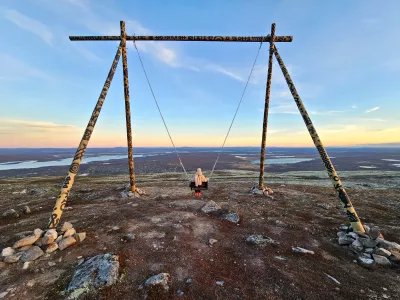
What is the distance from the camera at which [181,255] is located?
529cm

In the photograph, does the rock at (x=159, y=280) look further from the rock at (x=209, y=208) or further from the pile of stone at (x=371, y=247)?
the pile of stone at (x=371, y=247)

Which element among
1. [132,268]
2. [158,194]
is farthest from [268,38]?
[132,268]

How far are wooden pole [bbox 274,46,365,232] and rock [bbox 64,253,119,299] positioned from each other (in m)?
6.82

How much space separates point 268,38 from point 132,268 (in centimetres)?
1024

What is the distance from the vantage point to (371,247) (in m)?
5.75

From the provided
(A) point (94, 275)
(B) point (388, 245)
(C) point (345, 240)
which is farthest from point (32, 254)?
(B) point (388, 245)

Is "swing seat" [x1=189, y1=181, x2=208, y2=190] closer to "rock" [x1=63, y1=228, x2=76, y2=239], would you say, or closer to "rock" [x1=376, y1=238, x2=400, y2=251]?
"rock" [x1=63, y1=228, x2=76, y2=239]

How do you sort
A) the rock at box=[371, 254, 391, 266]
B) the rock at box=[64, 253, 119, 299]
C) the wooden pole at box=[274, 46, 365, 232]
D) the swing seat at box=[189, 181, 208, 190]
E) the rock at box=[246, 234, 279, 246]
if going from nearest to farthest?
1. the rock at box=[64, 253, 119, 299]
2. the rock at box=[371, 254, 391, 266]
3. the rock at box=[246, 234, 279, 246]
4. the wooden pole at box=[274, 46, 365, 232]
5. the swing seat at box=[189, 181, 208, 190]

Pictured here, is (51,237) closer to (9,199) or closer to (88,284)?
(88,284)

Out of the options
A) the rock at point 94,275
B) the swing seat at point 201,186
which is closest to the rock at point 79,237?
the rock at point 94,275

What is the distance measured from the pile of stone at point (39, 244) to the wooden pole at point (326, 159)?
8010mm

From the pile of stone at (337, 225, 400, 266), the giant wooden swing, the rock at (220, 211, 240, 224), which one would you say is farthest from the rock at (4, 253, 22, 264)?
the pile of stone at (337, 225, 400, 266)

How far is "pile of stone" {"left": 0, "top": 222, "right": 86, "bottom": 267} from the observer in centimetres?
502

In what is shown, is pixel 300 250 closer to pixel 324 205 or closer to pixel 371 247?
pixel 371 247
